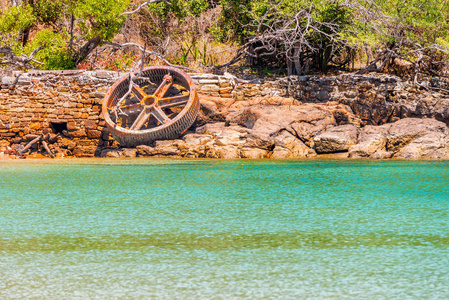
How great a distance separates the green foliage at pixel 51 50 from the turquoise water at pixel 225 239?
340 inches

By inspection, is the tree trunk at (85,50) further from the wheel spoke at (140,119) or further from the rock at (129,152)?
the rock at (129,152)

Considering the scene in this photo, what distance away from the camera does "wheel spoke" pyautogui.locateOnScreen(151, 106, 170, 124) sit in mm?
12094

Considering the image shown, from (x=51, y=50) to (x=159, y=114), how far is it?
4.34 metres

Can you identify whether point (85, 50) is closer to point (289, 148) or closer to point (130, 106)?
point (130, 106)

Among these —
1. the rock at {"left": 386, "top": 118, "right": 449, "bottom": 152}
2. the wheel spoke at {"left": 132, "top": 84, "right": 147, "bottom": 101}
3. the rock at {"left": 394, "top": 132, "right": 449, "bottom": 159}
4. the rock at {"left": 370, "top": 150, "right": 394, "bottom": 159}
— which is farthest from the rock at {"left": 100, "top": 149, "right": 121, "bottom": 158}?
the rock at {"left": 394, "top": 132, "right": 449, "bottom": 159}

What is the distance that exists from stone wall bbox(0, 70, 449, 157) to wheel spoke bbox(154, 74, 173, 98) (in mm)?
1012

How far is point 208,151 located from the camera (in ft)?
36.9

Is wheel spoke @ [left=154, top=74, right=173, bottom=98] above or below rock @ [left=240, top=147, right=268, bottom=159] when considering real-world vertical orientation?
above

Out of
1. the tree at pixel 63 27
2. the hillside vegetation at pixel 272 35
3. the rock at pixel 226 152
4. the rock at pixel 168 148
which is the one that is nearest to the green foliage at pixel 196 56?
the hillside vegetation at pixel 272 35

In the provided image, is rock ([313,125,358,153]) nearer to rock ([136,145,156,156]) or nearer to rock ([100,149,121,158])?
rock ([136,145,156,156])

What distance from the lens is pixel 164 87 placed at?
1253 cm

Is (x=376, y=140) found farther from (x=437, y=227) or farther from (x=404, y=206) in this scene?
(x=437, y=227)

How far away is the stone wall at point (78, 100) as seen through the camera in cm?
1279

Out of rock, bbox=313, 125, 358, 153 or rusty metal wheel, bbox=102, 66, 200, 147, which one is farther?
rusty metal wheel, bbox=102, 66, 200, 147
